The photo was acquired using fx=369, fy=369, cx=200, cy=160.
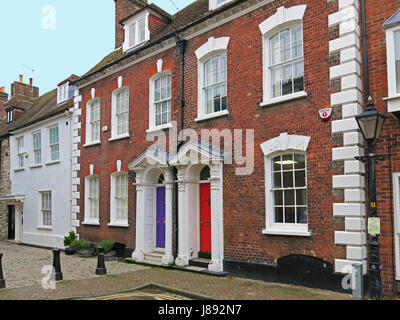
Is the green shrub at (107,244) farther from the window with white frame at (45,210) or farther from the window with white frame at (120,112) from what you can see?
the window with white frame at (45,210)

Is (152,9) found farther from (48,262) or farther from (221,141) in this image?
(48,262)

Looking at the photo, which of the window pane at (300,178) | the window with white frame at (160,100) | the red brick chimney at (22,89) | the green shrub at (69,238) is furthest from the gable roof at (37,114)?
the window pane at (300,178)

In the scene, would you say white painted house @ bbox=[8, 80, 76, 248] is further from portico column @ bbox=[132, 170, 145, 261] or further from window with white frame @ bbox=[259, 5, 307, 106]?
window with white frame @ bbox=[259, 5, 307, 106]

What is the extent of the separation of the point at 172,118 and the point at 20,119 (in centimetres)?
1676

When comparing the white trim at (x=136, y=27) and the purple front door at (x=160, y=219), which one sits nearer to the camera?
the purple front door at (x=160, y=219)

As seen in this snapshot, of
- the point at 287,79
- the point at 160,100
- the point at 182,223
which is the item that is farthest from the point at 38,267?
the point at 287,79

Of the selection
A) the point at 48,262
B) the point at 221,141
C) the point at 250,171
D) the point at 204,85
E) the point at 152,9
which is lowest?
the point at 48,262

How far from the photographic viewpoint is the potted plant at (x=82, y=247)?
1490 centimetres

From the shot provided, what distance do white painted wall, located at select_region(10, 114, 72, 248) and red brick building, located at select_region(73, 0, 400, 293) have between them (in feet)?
11.3

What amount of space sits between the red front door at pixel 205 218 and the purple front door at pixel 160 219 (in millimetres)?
2044

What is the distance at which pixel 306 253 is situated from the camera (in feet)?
28.9

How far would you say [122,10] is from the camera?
18156 millimetres

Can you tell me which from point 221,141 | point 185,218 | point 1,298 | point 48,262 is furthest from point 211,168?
point 48,262

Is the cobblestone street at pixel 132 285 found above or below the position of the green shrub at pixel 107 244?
below
